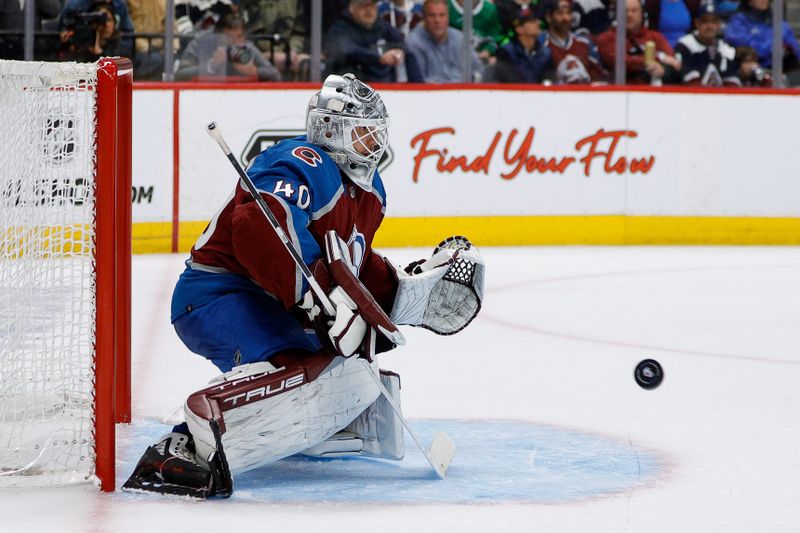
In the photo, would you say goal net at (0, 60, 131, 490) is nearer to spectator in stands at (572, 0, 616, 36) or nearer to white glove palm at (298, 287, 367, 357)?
white glove palm at (298, 287, 367, 357)

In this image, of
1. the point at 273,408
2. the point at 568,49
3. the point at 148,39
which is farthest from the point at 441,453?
the point at 568,49

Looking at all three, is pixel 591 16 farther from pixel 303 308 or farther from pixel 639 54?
pixel 303 308

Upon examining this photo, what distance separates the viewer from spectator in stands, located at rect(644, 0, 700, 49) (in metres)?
7.85

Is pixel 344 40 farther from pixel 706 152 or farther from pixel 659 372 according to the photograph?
pixel 659 372

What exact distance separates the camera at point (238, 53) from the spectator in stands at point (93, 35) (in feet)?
1.62

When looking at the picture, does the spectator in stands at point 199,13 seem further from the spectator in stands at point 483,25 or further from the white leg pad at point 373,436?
the white leg pad at point 373,436

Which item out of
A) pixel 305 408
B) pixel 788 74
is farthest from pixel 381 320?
pixel 788 74

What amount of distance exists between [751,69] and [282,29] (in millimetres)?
2623

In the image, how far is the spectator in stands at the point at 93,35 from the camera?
6988mm

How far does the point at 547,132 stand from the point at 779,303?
2.22 metres

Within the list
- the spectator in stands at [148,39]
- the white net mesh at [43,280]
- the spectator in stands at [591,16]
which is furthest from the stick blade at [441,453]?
the spectator in stands at [591,16]

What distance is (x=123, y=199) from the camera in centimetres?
329

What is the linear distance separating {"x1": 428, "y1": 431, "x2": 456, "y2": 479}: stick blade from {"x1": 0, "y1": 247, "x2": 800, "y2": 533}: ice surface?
32 millimetres

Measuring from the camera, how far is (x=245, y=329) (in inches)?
107
